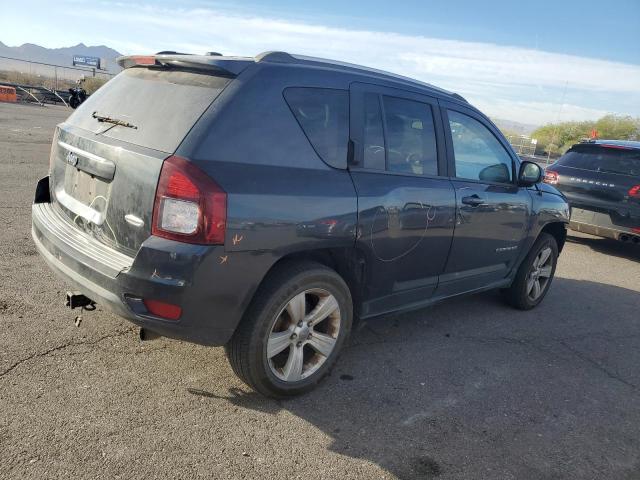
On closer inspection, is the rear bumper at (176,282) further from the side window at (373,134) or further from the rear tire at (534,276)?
the rear tire at (534,276)

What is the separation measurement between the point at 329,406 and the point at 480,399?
41.0 inches

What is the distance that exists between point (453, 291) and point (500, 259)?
0.68m

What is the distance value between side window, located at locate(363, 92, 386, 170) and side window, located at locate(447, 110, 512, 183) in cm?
85

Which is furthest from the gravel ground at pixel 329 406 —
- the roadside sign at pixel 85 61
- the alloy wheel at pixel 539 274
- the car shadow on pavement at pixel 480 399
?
the roadside sign at pixel 85 61

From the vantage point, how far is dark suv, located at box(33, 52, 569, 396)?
2.60 m

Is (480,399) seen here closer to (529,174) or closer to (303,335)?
(303,335)

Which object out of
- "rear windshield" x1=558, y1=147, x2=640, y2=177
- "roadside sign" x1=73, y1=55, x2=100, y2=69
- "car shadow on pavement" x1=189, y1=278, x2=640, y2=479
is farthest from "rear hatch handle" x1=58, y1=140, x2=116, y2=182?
"roadside sign" x1=73, y1=55, x2=100, y2=69

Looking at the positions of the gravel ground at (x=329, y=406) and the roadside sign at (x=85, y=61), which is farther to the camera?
the roadside sign at (x=85, y=61)

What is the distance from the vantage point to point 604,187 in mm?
7918

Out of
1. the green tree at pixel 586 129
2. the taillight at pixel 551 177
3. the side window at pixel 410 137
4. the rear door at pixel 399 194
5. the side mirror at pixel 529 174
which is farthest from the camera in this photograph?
the green tree at pixel 586 129

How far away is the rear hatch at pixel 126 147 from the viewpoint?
8.77ft

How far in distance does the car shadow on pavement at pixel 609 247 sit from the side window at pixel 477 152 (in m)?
→ 5.08

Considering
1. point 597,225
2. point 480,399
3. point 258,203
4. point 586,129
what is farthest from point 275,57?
point 586,129

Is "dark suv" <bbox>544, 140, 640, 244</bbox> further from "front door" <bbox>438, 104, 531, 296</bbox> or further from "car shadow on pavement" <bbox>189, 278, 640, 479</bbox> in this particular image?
"front door" <bbox>438, 104, 531, 296</bbox>
